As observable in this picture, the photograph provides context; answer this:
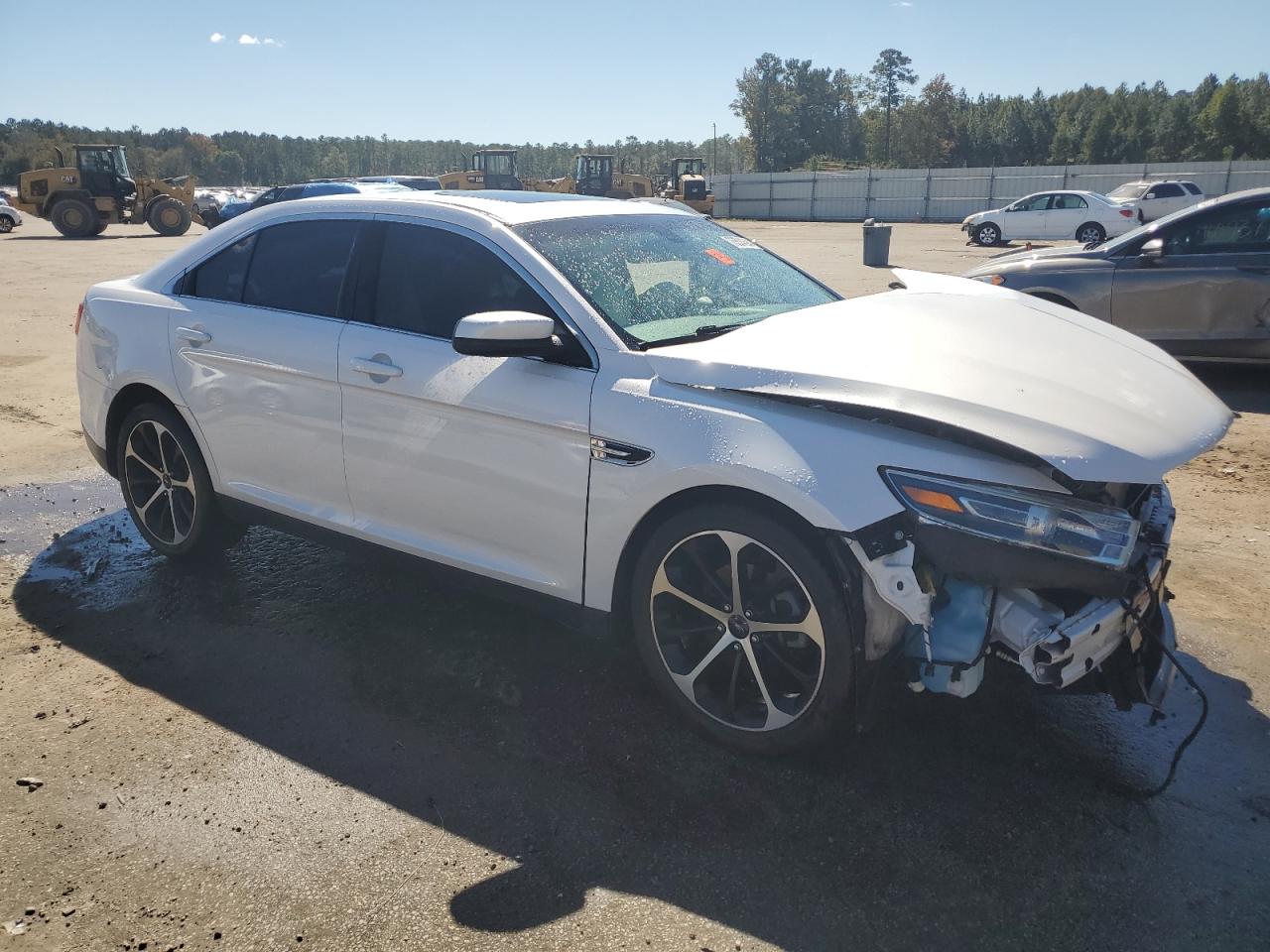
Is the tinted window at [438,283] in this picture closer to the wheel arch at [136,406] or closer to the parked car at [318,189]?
the wheel arch at [136,406]

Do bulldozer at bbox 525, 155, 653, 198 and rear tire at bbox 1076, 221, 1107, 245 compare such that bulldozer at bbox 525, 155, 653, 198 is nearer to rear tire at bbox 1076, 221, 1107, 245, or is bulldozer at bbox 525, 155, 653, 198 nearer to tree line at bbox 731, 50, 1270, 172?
rear tire at bbox 1076, 221, 1107, 245

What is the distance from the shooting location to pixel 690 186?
151 feet

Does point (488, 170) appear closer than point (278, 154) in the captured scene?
Yes

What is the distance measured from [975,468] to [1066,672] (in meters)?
0.61

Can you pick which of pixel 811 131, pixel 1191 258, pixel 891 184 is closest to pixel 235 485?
pixel 1191 258

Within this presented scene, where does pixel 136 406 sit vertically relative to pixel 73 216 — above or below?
below

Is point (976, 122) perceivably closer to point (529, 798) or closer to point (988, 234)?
point (988, 234)

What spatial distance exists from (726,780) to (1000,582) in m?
1.02

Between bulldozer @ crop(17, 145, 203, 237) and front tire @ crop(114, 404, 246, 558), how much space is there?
30438 millimetres

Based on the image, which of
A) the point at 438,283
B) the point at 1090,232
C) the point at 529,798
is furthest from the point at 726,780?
the point at 1090,232

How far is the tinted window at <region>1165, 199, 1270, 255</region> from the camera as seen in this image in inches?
306

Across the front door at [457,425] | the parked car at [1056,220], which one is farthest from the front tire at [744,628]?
the parked car at [1056,220]

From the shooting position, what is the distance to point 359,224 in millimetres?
3975

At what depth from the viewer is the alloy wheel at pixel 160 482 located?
4555 millimetres
